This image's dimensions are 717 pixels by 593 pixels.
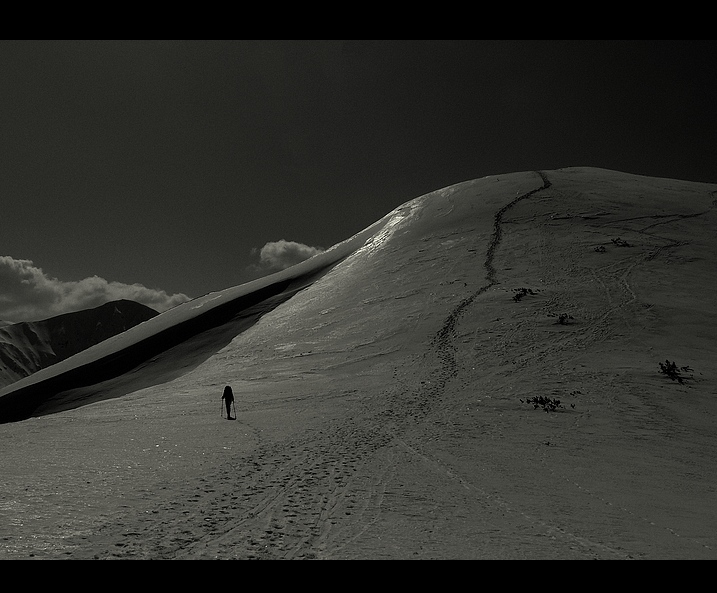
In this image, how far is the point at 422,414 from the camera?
39.8 feet

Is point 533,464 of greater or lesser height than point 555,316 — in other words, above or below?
below

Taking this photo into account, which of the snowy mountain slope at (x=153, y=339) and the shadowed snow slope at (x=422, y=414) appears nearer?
the shadowed snow slope at (x=422, y=414)

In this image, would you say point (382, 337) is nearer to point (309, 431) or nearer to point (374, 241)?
point (309, 431)

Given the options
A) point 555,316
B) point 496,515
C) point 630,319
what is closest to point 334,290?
point 555,316

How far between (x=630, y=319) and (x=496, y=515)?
48.4ft

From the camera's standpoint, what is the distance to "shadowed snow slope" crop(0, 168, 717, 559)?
5734 millimetres

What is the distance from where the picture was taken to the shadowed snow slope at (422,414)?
5.73 metres

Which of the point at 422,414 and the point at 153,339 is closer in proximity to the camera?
the point at 422,414

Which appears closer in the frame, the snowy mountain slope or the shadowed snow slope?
the shadowed snow slope

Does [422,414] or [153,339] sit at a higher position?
[153,339]
